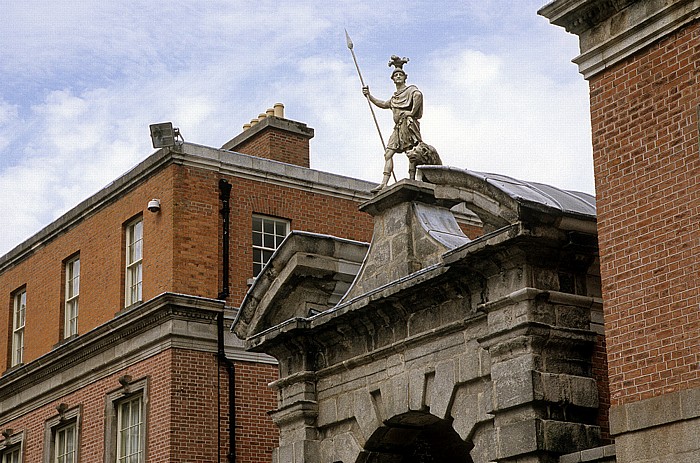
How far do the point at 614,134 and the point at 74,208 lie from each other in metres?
16.6

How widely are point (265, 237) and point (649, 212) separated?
1371 centimetres

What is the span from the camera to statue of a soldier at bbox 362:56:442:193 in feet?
59.6

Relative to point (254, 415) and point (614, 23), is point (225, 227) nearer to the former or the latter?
point (254, 415)

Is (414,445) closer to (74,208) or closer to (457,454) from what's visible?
(457,454)

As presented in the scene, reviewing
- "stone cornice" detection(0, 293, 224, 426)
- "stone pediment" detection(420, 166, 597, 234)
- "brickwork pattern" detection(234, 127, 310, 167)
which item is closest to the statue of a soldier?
"stone pediment" detection(420, 166, 597, 234)

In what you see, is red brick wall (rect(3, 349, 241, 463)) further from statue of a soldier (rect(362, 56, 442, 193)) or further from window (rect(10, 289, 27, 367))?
statue of a soldier (rect(362, 56, 442, 193))

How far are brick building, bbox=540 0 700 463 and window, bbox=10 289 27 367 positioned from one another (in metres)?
18.7

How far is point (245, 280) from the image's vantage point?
25172mm

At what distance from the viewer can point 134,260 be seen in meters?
25.8

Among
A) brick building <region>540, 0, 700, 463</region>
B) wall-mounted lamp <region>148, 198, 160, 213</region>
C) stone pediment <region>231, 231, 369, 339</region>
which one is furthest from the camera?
wall-mounted lamp <region>148, 198, 160, 213</region>

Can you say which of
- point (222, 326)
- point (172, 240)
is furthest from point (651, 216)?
point (172, 240)

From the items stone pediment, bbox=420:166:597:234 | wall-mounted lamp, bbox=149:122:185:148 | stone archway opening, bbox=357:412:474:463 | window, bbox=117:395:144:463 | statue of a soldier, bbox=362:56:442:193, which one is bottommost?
stone archway opening, bbox=357:412:474:463

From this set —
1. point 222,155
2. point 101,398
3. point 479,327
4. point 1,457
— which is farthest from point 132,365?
point 479,327

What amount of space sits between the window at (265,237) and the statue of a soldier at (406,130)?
291 inches
